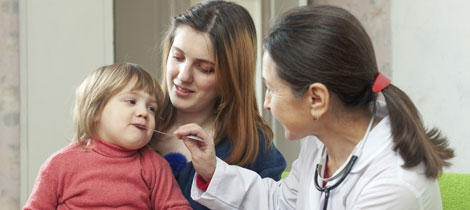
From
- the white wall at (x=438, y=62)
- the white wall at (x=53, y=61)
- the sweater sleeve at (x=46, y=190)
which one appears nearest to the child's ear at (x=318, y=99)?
the sweater sleeve at (x=46, y=190)

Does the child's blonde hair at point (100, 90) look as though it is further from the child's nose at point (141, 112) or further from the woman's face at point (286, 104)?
the woman's face at point (286, 104)

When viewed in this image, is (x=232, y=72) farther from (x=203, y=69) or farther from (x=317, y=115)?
(x=317, y=115)

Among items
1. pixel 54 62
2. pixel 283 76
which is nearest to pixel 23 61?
pixel 54 62

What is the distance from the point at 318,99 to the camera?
4.25 ft

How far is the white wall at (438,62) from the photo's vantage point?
2916mm

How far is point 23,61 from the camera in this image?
2391 mm

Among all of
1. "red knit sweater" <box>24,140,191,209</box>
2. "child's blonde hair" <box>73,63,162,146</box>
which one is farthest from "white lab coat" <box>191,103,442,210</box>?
"child's blonde hair" <box>73,63,162,146</box>

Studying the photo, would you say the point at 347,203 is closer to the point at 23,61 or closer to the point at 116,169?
the point at 116,169

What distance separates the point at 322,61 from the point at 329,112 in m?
0.14

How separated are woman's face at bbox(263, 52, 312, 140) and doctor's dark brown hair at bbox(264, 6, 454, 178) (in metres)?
0.02

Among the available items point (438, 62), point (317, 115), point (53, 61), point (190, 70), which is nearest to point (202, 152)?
point (190, 70)

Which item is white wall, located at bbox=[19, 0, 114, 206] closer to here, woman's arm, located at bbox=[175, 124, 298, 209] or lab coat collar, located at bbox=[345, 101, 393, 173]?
woman's arm, located at bbox=[175, 124, 298, 209]

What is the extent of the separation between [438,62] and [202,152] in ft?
6.40

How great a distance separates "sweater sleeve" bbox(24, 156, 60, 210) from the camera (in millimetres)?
1462
